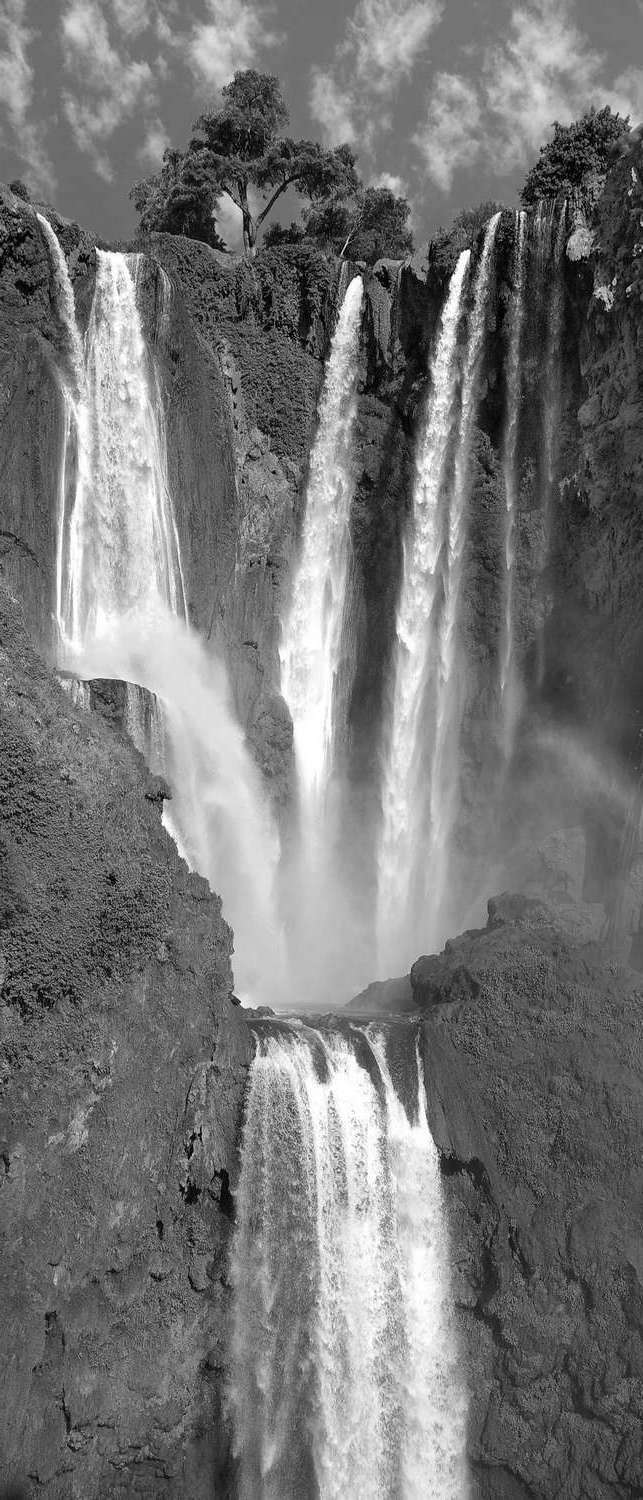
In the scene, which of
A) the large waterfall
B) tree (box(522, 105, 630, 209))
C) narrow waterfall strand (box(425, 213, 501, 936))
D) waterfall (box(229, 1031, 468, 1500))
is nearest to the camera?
waterfall (box(229, 1031, 468, 1500))

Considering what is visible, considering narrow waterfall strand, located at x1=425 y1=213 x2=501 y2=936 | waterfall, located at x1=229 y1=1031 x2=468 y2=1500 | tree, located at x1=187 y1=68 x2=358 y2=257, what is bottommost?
waterfall, located at x1=229 y1=1031 x2=468 y2=1500

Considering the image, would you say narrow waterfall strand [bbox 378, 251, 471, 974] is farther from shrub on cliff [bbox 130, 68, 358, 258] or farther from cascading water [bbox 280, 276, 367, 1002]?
shrub on cliff [bbox 130, 68, 358, 258]

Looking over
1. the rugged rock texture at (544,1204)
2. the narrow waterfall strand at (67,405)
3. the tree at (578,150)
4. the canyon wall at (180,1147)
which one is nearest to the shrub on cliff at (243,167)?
the tree at (578,150)

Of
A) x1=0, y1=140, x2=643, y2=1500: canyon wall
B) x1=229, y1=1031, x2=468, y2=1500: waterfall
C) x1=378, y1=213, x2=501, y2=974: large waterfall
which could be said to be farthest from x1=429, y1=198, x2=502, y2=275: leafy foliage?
x1=229, y1=1031, x2=468, y2=1500: waterfall

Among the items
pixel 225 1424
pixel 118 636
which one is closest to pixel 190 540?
pixel 118 636

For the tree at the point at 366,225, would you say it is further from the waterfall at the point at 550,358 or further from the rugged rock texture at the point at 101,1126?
the rugged rock texture at the point at 101,1126

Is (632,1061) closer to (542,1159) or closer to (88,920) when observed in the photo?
(542,1159)

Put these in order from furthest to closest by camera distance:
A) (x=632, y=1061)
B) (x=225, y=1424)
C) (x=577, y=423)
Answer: (x=577, y=423)
(x=632, y=1061)
(x=225, y=1424)
